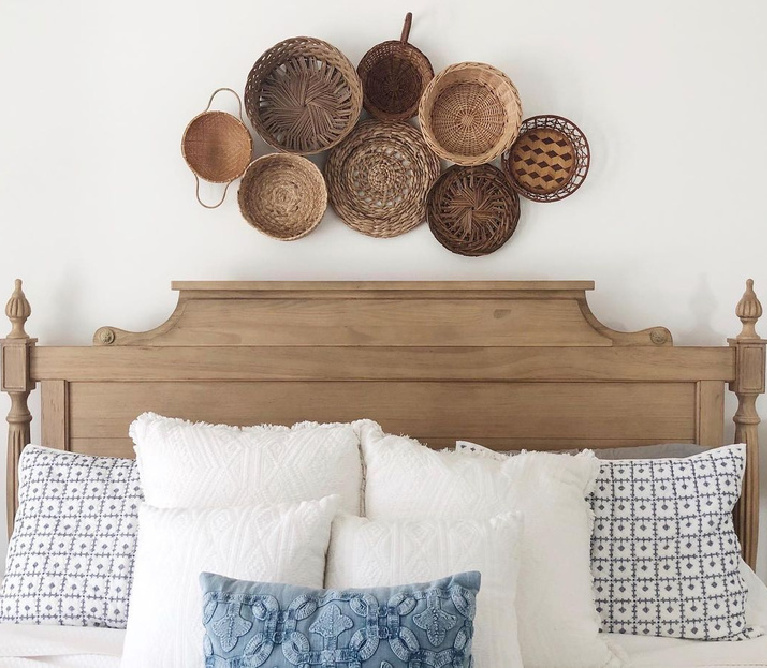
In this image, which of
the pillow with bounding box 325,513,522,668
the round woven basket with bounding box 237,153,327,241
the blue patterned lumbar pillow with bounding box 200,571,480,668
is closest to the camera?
the blue patterned lumbar pillow with bounding box 200,571,480,668

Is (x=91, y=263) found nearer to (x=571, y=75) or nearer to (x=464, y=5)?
(x=464, y=5)

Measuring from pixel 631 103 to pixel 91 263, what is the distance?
1.59 meters

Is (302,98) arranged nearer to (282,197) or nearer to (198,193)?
(282,197)

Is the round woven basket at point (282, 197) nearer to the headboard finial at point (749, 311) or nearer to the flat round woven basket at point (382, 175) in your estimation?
the flat round woven basket at point (382, 175)

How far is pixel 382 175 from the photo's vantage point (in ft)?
6.87

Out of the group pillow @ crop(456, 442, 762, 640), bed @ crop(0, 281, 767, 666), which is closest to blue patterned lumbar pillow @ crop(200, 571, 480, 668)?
pillow @ crop(456, 442, 762, 640)

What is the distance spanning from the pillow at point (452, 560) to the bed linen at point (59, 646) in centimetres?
53

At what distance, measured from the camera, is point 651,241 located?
2.12m

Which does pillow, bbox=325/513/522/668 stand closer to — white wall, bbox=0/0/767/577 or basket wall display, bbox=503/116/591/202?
white wall, bbox=0/0/767/577

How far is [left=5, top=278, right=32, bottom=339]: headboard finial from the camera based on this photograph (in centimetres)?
203

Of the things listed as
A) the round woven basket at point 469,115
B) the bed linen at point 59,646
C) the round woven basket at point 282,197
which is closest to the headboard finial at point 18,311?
the round woven basket at point 282,197

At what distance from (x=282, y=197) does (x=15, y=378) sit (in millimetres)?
865

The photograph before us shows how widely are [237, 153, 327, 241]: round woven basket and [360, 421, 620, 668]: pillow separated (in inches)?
28.4

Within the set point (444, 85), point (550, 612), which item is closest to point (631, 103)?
point (444, 85)
